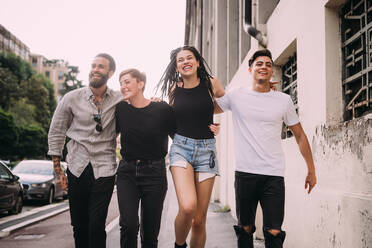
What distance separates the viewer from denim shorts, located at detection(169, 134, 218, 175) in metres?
A: 3.91

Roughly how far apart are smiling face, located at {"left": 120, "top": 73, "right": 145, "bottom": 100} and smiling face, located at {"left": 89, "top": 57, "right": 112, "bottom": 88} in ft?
0.63

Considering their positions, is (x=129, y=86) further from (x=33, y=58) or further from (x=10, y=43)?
(x=33, y=58)

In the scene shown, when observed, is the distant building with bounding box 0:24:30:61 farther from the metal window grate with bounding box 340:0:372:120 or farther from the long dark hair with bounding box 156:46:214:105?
the metal window grate with bounding box 340:0:372:120

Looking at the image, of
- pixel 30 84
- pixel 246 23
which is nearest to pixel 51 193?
pixel 246 23

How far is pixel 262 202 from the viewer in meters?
3.76

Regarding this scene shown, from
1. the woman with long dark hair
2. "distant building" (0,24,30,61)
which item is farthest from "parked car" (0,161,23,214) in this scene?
"distant building" (0,24,30,61)

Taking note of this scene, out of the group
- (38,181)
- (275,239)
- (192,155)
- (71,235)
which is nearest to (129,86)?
(192,155)

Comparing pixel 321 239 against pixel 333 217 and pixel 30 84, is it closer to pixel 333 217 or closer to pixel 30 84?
pixel 333 217

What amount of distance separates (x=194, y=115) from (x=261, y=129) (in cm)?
63

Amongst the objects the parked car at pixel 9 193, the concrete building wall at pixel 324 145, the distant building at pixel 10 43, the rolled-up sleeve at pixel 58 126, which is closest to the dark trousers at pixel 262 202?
the concrete building wall at pixel 324 145

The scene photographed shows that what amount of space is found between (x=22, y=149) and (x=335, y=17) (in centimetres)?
4802

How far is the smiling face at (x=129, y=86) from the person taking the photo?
167 inches

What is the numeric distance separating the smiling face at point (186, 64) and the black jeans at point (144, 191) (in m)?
0.90

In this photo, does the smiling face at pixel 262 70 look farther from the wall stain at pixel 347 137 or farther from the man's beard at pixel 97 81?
the man's beard at pixel 97 81
